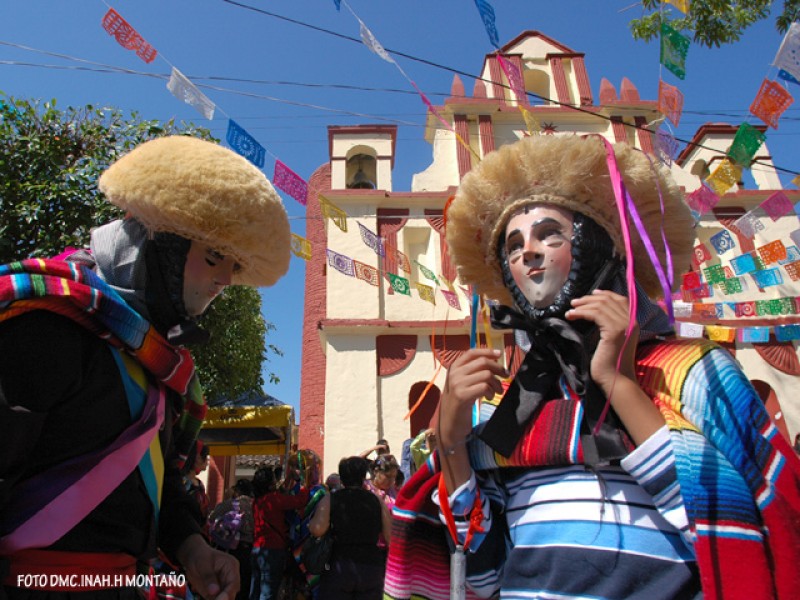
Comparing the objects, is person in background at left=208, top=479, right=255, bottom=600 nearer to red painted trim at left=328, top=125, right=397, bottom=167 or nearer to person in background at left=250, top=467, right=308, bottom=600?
person in background at left=250, top=467, right=308, bottom=600

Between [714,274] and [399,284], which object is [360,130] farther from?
[714,274]

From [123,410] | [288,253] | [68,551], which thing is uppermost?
[288,253]

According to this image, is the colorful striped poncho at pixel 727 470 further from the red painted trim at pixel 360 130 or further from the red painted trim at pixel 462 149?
the red painted trim at pixel 360 130

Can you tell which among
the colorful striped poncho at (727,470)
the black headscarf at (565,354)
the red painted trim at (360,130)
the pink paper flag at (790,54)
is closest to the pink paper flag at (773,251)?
the pink paper flag at (790,54)

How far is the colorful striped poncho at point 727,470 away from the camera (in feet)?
3.24

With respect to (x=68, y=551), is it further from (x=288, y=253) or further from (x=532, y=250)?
(x=532, y=250)

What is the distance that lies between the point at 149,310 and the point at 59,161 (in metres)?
6.71

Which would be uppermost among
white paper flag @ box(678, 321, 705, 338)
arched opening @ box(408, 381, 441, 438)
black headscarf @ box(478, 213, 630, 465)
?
white paper flag @ box(678, 321, 705, 338)

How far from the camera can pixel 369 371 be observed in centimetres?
1071

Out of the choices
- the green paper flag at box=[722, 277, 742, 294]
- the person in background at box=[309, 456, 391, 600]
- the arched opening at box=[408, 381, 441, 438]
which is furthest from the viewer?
the arched opening at box=[408, 381, 441, 438]

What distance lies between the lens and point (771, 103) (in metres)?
5.02

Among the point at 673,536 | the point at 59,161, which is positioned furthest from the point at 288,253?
the point at 59,161

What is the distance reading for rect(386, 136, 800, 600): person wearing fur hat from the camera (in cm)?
107

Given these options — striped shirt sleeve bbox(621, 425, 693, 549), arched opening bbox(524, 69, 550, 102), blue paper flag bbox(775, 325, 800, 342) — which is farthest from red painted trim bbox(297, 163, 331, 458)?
striped shirt sleeve bbox(621, 425, 693, 549)
